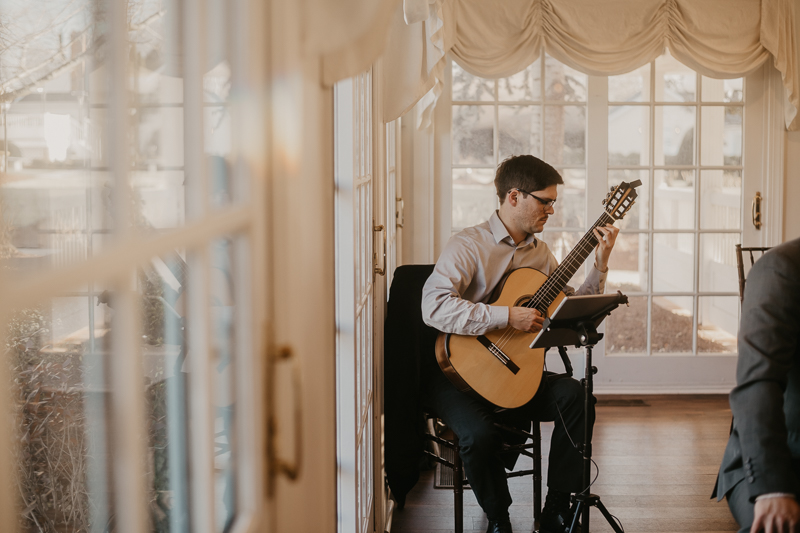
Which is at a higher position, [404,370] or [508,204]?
[508,204]

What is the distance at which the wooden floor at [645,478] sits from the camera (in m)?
2.78

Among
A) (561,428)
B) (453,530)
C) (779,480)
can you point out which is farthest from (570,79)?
(779,480)

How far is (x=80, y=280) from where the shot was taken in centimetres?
42

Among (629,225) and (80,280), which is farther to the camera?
(629,225)

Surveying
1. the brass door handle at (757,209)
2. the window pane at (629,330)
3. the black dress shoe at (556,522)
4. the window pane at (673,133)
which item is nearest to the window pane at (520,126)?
the window pane at (673,133)

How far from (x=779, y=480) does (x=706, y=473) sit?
2081 millimetres

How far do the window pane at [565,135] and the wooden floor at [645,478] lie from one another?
1.51 metres

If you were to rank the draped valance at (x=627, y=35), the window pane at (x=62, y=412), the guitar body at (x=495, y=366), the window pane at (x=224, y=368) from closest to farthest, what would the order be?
the window pane at (x=62, y=412)
the window pane at (x=224, y=368)
the guitar body at (x=495, y=366)
the draped valance at (x=627, y=35)

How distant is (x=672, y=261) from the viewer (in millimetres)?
4379

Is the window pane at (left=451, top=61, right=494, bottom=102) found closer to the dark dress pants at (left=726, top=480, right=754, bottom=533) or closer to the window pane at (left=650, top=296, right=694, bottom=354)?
the window pane at (left=650, top=296, right=694, bottom=354)

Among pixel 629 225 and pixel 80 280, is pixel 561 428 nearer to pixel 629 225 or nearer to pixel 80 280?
pixel 629 225

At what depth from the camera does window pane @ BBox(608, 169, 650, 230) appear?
4312mm

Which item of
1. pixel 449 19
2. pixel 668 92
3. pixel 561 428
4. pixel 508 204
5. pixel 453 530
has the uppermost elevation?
pixel 449 19

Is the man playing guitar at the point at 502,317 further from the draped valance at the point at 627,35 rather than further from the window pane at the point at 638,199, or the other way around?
the window pane at the point at 638,199
